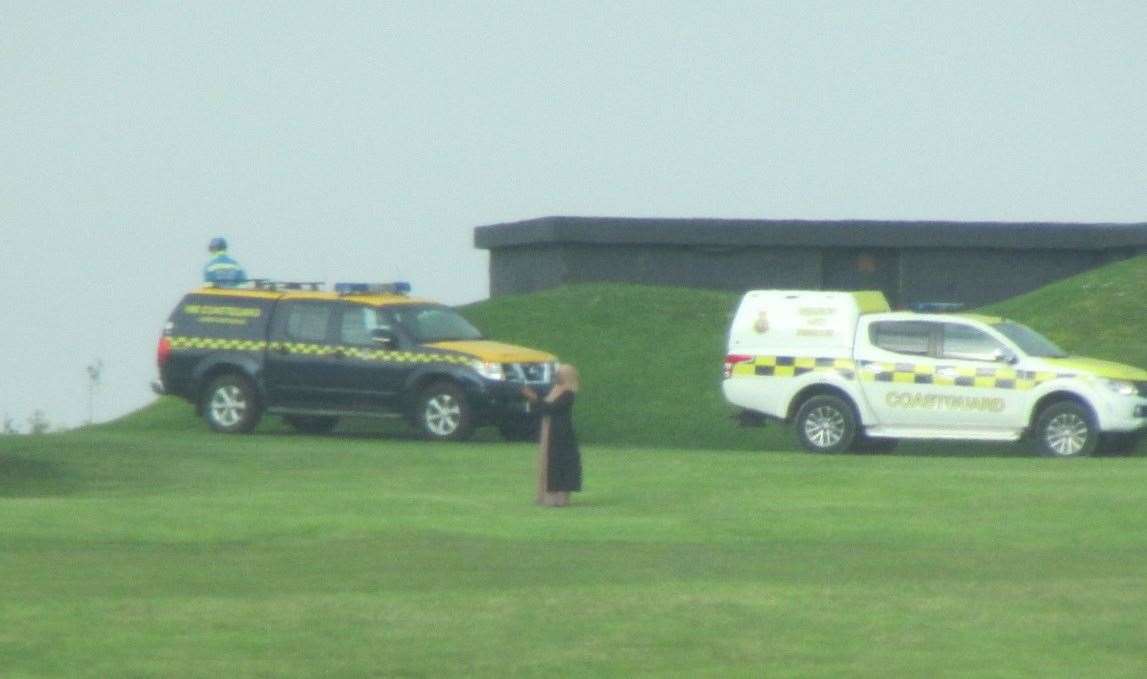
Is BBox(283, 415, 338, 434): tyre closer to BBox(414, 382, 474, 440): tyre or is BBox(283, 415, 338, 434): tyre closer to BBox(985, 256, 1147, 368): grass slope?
BBox(414, 382, 474, 440): tyre

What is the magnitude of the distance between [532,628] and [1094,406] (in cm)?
1501

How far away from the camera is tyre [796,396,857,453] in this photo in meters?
25.8

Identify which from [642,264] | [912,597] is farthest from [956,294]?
[912,597]

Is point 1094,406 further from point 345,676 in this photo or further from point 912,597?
point 345,676

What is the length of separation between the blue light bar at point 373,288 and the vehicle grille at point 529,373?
2146 millimetres

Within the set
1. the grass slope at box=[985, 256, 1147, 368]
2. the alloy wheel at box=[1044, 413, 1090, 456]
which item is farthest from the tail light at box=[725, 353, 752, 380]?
the grass slope at box=[985, 256, 1147, 368]

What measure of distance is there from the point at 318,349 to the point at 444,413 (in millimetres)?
1936

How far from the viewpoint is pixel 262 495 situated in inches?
744

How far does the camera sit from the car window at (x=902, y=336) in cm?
2567

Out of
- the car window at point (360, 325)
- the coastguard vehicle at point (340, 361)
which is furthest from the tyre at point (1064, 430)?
the car window at point (360, 325)

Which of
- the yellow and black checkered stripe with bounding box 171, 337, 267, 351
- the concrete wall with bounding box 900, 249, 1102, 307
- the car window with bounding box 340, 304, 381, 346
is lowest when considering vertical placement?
the yellow and black checkered stripe with bounding box 171, 337, 267, 351

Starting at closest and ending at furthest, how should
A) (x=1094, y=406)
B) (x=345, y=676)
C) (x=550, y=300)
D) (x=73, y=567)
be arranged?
(x=345, y=676)
(x=73, y=567)
(x=1094, y=406)
(x=550, y=300)

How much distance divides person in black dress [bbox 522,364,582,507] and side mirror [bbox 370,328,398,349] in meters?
9.71

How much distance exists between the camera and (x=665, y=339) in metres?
36.1
